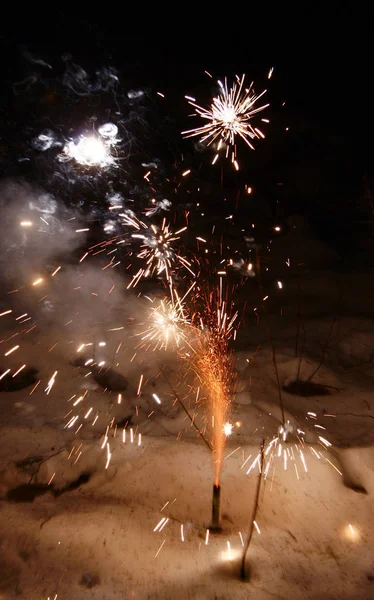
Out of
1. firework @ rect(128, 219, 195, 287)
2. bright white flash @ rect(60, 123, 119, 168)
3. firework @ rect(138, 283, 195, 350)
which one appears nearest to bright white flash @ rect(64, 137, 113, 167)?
bright white flash @ rect(60, 123, 119, 168)

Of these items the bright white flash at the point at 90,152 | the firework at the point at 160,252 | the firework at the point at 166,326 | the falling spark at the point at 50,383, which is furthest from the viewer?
the firework at the point at 160,252

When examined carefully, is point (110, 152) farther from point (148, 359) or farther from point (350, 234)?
point (350, 234)

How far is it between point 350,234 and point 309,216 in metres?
1.73

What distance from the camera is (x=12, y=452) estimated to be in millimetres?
4367

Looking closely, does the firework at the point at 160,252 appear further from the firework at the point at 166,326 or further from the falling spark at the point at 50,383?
the falling spark at the point at 50,383

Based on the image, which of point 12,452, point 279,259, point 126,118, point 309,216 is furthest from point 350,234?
point 12,452

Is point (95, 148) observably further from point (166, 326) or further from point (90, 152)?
point (166, 326)

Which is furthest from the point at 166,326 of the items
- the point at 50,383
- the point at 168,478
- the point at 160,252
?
the point at 168,478

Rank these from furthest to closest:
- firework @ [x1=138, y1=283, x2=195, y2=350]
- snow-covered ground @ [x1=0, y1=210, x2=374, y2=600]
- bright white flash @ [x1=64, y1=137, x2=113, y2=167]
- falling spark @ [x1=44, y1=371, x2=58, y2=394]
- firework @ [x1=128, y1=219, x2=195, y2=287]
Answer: firework @ [x1=128, y1=219, x2=195, y2=287], bright white flash @ [x1=64, y1=137, x2=113, y2=167], firework @ [x1=138, y1=283, x2=195, y2=350], falling spark @ [x1=44, y1=371, x2=58, y2=394], snow-covered ground @ [x1=0, y1=210, x2=374, y2=600]

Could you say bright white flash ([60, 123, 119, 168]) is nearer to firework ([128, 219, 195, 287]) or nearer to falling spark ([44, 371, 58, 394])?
firework ([128, 219, 195, 287])

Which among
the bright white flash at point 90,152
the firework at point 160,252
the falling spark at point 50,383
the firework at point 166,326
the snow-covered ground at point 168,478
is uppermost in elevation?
the bright white flash at point 90,152

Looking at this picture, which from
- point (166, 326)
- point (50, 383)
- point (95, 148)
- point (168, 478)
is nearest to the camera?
point (168, 478)

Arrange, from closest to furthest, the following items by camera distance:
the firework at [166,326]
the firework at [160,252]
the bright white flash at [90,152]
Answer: the firework at [166,326], the bright white flash at [90,152], the firework at [160,252]

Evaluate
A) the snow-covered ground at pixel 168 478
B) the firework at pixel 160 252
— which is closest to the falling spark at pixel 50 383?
the snow-covered ground at pixel 168 478
